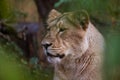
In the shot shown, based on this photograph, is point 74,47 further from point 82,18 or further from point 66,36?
point 82,18

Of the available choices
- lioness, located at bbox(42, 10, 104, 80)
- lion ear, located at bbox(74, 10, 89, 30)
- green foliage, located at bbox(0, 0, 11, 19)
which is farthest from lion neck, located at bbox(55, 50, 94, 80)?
green foliage, located at bbox(0, 0, 11, 19)

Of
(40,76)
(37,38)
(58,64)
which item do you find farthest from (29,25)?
(58,64)

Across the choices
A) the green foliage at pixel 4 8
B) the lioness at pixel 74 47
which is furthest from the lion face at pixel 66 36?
the green foliage at pixel 4 8

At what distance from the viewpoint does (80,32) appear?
140 inches

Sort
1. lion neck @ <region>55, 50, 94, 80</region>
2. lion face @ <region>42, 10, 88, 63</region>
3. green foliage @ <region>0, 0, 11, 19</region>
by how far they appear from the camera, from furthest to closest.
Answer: lion neck @ <region>55, 50, 94, 80</region>
lion face @ <region>42, 10, 88, 63</region>
green foliage @ <region>0, 0, 11, 19</region>

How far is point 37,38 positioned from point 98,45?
292 cm

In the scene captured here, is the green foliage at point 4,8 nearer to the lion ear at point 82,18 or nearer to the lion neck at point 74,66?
the lion ear at point 82,18

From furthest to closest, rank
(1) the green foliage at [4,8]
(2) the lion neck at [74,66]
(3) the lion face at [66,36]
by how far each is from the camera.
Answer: (2) the lion neck at [74,66]
(3) the lion face at [66,36]
(1) the green foliage at [4,8]

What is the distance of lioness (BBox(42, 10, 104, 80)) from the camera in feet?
11.2

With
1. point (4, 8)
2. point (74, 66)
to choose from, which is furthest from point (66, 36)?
point (4, 8)

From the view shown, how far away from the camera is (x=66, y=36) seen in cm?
353

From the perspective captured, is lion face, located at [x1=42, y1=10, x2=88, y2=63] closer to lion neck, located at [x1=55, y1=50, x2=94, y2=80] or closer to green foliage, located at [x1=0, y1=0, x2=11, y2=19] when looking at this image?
lion neck, located at [x1=55, y1=50, x2=94, y2=80]

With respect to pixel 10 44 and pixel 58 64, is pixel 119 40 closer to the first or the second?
pixel 58 64

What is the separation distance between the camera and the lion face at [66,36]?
3402 mm
